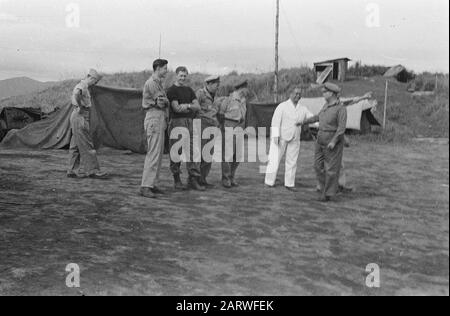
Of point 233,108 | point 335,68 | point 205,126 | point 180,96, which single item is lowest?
point 205,126

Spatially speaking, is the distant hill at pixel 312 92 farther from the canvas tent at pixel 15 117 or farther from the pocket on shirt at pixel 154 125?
the pocket on shirt at pixel 154 125

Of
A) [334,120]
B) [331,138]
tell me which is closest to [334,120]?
[334,120]

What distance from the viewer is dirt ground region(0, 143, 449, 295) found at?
119 inches

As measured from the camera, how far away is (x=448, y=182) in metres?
1.94

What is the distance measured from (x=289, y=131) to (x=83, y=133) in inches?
128

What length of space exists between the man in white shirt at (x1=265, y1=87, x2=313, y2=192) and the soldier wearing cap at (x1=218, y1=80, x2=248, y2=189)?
543mm

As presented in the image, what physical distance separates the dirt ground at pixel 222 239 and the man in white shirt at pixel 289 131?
1.29 ft

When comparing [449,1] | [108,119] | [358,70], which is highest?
[358,70]

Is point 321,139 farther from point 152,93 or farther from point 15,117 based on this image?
point 15,117

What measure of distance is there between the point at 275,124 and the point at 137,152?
5.18 metres

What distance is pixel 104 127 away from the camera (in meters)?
11.3

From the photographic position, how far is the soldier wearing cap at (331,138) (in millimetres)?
6012
